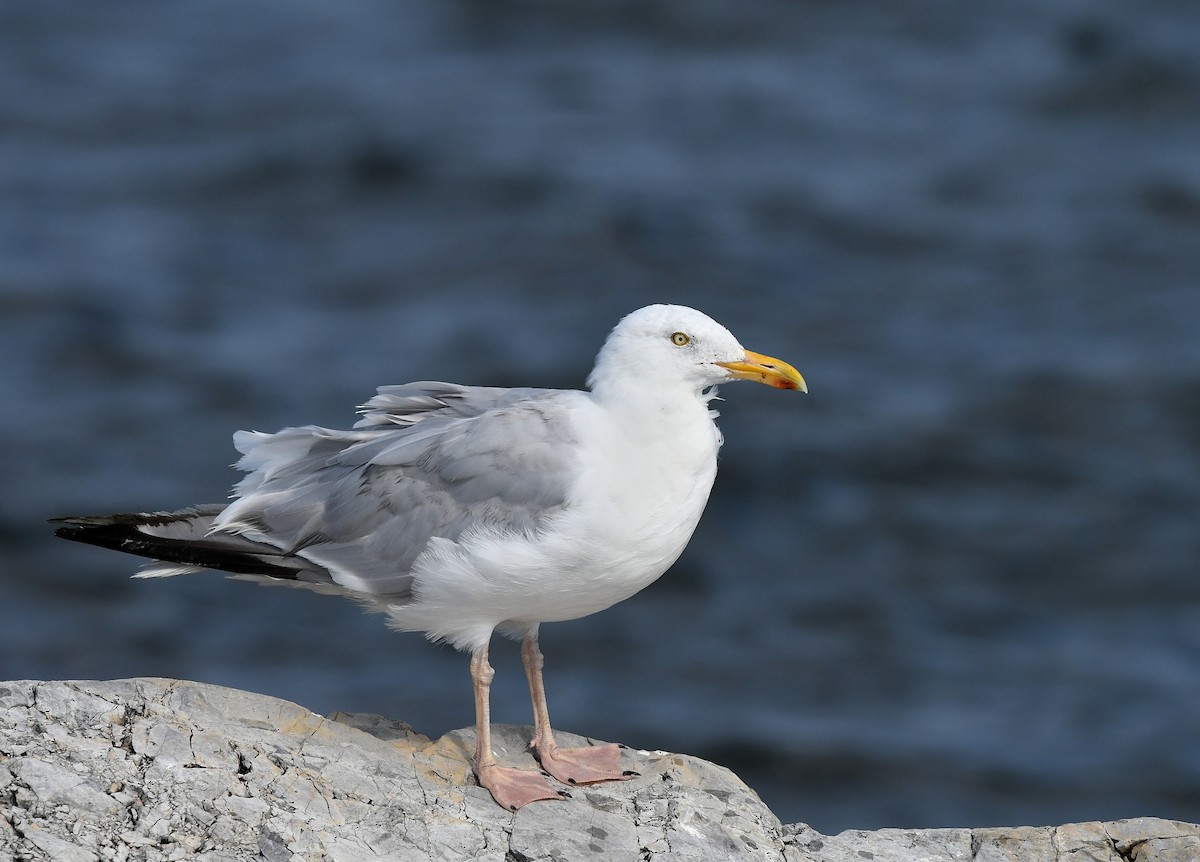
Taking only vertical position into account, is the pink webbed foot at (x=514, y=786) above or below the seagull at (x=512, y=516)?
below

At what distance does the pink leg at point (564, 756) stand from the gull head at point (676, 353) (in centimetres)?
140

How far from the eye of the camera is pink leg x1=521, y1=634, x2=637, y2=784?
710 cm

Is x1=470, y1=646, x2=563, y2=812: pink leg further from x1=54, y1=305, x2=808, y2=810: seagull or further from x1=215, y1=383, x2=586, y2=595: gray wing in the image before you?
x1=215, y1=383, x2=586, y2=595: gray wing

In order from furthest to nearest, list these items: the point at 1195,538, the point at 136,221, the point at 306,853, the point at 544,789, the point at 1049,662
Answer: the point at 136,221 → the point at 1195,538 → the point at 1049,662 → the point at 544,789 → the point at 306,853

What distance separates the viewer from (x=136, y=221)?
19.1 metres

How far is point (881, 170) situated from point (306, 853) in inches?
593

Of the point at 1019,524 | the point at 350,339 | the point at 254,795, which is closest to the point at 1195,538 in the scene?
the point at 1019,524

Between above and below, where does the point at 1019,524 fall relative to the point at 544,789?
above

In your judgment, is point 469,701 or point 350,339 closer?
point 469,701

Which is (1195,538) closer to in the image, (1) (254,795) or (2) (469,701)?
(2) (469,701)

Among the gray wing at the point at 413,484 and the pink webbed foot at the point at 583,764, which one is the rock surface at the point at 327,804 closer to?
the pink webbed foot at the point at 583,764

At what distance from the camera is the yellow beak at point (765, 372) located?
23.5 ft

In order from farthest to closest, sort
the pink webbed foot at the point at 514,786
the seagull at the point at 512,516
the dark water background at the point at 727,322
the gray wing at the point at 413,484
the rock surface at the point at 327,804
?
the dark water background at the point at 727,322 → the gray wing at the point at 413,484 → the seagull at the point at 512,516 → the pink webbed foot at the point at 514,786 → the rock surface at the point at 327,804

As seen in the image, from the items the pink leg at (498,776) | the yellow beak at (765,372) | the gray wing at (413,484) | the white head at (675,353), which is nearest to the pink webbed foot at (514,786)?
the pink leg at (498,776)
